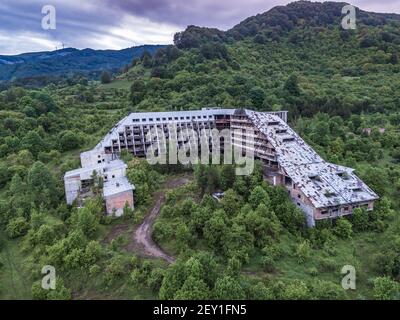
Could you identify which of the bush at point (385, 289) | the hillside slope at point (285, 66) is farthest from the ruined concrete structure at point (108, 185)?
the hillside slope at point (285, 66)

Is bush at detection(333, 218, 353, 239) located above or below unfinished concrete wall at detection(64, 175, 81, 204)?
below

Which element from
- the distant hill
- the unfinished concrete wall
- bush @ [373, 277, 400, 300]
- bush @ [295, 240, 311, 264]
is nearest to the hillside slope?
the unfinished concrete wall

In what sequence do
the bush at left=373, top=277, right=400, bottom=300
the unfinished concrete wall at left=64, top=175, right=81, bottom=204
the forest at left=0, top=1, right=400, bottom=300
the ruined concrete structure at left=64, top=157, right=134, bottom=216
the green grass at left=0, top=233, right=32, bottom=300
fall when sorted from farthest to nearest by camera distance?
the unfinished concrete wall at left=64, top=175, right=81, bottom=204 < the ruined concrete structure at left=64, top=157, right=134, bottom=216 < the green grass at left=0, top=233, right=32, bottom=300 < the forest at left=0, top=1, right=400, bottom=300 < the bush at left=373, top=277, right=400, bottom=300

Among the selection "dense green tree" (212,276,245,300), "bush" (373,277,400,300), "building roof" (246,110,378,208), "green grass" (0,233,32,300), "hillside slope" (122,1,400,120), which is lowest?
"bush" (373,277,400,300)

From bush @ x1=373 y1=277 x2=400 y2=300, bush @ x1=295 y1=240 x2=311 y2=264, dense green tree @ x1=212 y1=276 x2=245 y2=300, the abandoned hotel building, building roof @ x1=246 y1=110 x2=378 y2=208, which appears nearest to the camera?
dense green tree @ x1=212 y1=276 x2=245 y2=300

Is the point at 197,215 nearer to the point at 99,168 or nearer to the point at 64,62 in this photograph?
the point at 99,168

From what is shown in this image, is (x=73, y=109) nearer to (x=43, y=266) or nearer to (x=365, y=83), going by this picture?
(x=43, y=266)

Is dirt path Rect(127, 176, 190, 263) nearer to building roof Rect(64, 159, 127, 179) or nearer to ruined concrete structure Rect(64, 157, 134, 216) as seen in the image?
ruined concrete structure Rect(64, 157, 134, 216)

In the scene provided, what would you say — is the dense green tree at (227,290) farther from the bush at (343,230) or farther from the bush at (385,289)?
the bush at (343,230)
